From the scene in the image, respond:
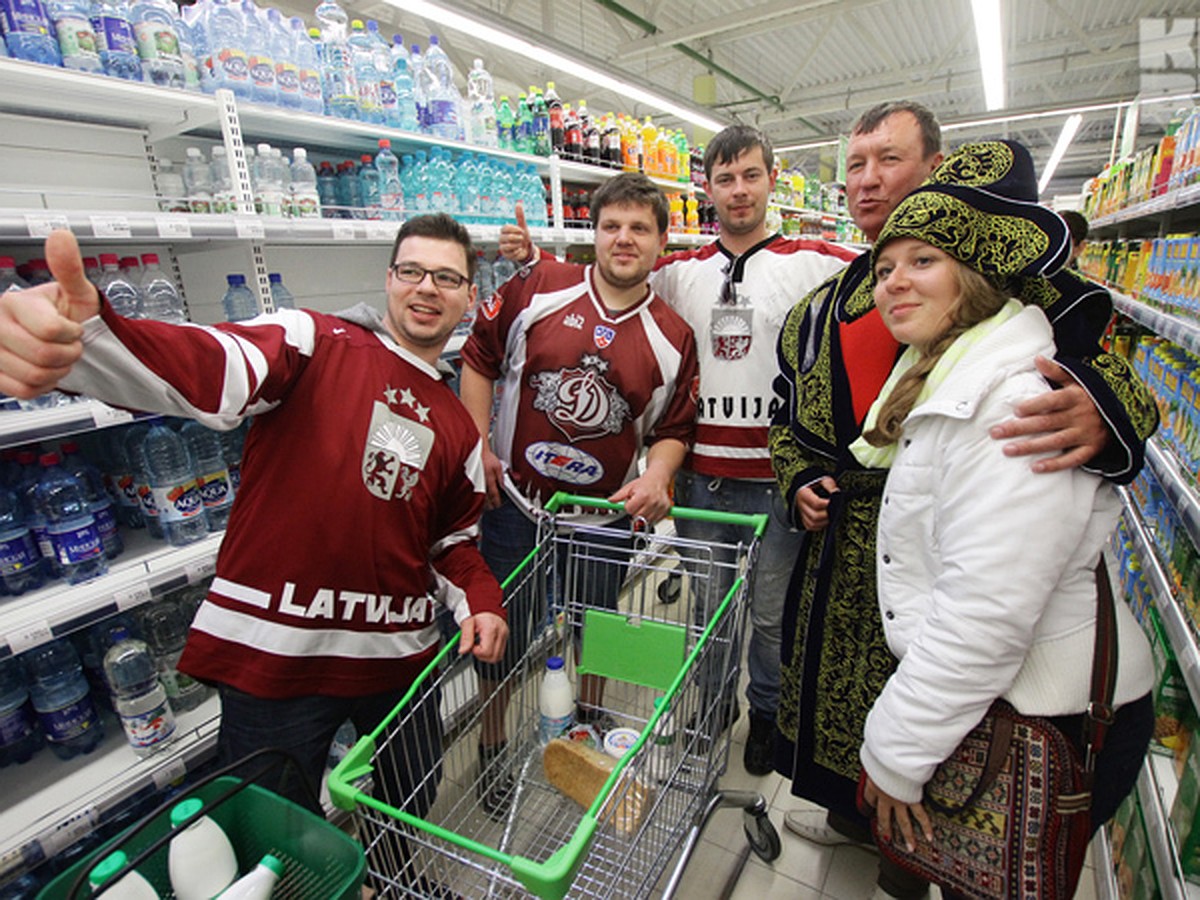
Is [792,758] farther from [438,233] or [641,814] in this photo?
[438,233]

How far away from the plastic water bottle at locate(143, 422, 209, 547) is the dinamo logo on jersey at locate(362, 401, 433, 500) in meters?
0.97

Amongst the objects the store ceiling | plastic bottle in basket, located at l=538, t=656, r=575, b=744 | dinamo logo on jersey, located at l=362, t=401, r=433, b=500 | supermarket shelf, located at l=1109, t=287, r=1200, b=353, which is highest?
the store ceiling

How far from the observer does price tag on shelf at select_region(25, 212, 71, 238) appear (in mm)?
1515

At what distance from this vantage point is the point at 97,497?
198cm

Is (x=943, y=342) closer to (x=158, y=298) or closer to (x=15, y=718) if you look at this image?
(x=158, y=298)

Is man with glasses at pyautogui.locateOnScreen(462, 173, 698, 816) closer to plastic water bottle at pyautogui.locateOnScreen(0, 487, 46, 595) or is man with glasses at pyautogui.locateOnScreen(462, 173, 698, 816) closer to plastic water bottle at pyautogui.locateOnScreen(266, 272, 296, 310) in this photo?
plastic water bottle at pyautogui.locateOnScreen(266, 272, 296, 310)

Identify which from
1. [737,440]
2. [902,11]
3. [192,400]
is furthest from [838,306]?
[902,11]

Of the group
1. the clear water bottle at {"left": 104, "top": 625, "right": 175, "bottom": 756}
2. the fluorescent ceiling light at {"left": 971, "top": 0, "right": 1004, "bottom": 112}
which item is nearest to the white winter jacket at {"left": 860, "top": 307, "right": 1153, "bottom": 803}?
the clear water bottle at {"left": 104, "top": 625, "right": 175, "bottom": 756}

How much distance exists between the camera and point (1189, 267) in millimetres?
2273

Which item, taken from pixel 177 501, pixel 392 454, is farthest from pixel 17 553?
pixel 392 454

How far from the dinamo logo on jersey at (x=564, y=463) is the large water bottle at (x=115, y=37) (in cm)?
162

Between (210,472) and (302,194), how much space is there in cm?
106

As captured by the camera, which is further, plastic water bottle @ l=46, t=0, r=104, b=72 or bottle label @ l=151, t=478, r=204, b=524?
bottle label @ l=151, t=478, r=204, b=524

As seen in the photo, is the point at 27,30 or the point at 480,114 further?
the point at 480,114
